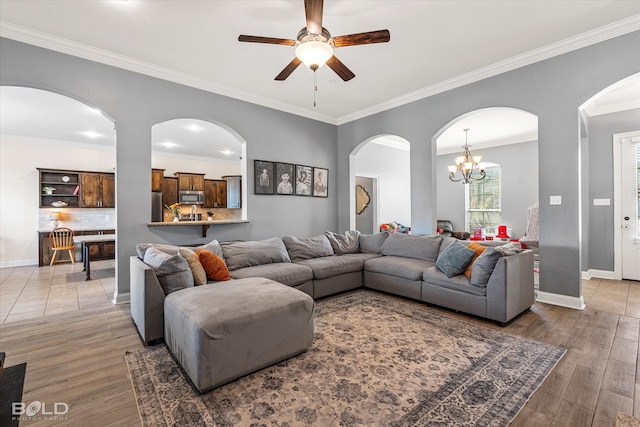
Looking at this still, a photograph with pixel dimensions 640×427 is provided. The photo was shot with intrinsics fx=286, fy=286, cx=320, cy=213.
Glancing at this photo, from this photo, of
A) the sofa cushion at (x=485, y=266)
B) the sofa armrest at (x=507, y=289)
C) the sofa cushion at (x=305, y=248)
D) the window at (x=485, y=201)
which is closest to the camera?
the sofa armrest at (x=507, y=289)

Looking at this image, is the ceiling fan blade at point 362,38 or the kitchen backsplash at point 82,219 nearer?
the ceiling fan blade at point 362,38

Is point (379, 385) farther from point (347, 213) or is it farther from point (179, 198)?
point (179, 198)

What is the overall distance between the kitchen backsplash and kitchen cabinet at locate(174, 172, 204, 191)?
6.15ft

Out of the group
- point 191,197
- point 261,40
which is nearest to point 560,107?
point 261,40

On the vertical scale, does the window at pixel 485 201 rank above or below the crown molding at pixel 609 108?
below

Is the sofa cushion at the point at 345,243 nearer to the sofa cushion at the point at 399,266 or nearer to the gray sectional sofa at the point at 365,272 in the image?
the gray sectional sofa at the point at 365,272

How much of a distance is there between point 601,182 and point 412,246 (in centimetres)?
369

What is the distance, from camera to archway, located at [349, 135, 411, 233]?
7246mm

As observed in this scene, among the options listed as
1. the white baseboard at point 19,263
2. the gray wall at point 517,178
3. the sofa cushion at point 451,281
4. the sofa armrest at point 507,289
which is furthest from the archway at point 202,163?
the gray wall at point 517,178

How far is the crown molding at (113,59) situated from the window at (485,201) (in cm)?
616

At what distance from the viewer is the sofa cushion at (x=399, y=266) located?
3.61 meters

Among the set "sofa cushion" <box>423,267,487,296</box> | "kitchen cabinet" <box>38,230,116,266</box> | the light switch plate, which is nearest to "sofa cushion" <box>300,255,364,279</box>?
"sofa cushion" <box>423,267,487,296</box>

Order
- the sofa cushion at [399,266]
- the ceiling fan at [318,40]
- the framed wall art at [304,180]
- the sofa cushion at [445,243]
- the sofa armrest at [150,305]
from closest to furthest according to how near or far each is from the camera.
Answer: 1. the ceiling fan at [318,40]
2. the sofa armrest at [150,305]
3. the sofa cushion at [399,266]
4. the sofa cushion at [445,243]
5. the framed wall art at [304,180]

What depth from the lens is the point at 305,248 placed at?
4219mm
